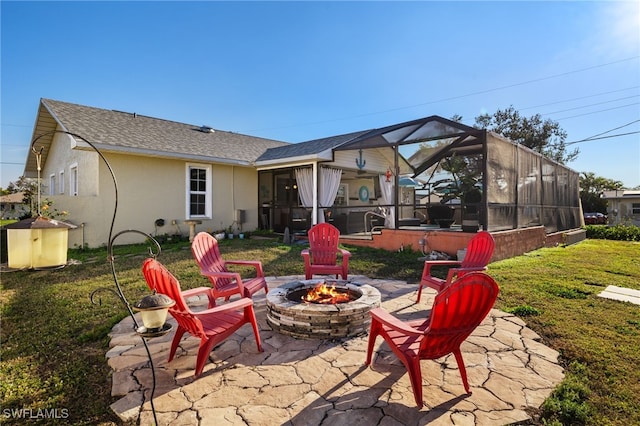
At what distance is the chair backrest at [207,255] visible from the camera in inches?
157

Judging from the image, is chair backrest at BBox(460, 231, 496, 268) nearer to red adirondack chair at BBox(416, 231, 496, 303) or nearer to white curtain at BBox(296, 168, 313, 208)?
red adirondack chair at BBox(416, 231, 496, 303)

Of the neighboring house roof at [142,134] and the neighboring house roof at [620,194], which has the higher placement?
the neighboring house roof at [142,134]

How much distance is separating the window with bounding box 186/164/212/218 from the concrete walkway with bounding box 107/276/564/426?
805 centimetres

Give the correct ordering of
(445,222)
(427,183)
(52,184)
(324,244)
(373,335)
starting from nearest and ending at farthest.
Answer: (373,335) → (324,244) → (445,222) → (427,183) → (52,184)

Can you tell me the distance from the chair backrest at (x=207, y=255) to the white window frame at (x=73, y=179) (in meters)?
9.23

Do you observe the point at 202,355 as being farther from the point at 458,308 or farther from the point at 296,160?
the point at 296,160

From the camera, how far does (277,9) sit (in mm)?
9781

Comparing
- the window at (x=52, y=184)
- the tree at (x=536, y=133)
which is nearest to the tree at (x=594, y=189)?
the tree at (x=536, y=133)

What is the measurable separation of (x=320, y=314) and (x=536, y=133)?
100ft

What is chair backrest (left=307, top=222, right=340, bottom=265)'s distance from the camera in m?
5.28

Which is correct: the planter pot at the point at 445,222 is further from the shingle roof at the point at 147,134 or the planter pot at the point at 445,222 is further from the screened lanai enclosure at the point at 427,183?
the shingle roof at the point at 147,134

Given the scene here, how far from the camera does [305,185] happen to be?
11.0 m

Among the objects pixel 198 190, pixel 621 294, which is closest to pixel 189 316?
pixel 621 294

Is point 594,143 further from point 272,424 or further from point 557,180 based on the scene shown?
point 272,424
